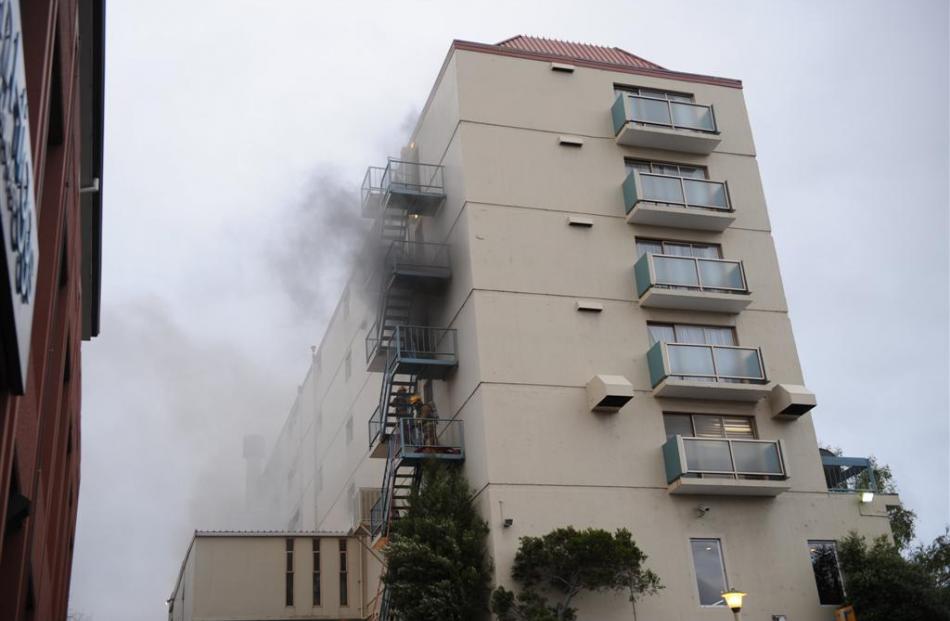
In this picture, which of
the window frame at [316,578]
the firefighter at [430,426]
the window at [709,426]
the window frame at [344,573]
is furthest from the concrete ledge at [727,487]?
the window frame at [316,578]

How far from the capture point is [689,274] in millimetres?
28547

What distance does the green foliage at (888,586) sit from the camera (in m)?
24.2

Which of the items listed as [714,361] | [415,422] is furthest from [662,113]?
[415,422]

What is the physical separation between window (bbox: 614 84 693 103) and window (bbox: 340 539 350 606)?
639 inches

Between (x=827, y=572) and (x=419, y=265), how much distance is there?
13277 millimetres

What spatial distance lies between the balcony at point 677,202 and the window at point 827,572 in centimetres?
924

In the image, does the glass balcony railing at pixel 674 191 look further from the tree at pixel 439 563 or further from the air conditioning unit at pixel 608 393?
the tree at pixel 439 563

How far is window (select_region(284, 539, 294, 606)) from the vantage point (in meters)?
31.1

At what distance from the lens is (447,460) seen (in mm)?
26594

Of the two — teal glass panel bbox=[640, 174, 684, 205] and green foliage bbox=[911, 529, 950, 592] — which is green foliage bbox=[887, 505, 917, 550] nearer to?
green foliage bbox=[911, 529, 950, 592]

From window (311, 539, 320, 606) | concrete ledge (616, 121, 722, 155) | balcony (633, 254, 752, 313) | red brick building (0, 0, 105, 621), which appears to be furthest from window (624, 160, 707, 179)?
red brick building (0, 0, 105, 621)

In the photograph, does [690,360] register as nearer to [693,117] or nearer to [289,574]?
[693,117]

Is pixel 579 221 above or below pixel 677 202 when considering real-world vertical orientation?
below

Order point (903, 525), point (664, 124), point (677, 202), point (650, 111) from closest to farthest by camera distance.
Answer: point (677, 202)
point (664, 124)
point (650, 111)
point (903, 525)
